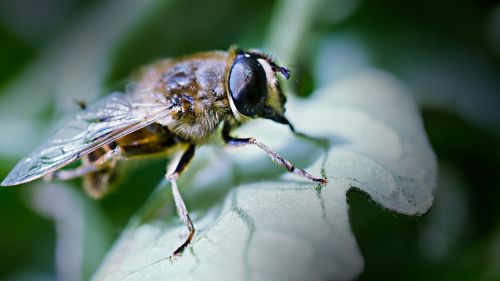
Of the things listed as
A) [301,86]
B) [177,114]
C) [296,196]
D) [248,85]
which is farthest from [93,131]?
[301,86]

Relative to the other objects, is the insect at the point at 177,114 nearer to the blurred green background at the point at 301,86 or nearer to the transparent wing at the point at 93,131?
the transparent wing at the point at 93,131

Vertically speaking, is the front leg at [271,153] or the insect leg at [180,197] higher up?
the front leg at [271,153]

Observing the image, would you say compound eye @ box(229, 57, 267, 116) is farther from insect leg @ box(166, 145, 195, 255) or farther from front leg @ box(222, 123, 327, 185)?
insect leg @ box(166, 145, 195, 255)

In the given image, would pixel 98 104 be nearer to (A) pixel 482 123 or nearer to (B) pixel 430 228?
(B) pixel 430 228

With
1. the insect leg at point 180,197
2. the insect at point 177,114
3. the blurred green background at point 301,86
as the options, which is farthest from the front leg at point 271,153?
the blurred green background at point 301,86

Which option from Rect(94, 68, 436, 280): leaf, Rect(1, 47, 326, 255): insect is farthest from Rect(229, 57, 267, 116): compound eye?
Rect(94, 68, 436, 280): leaf
